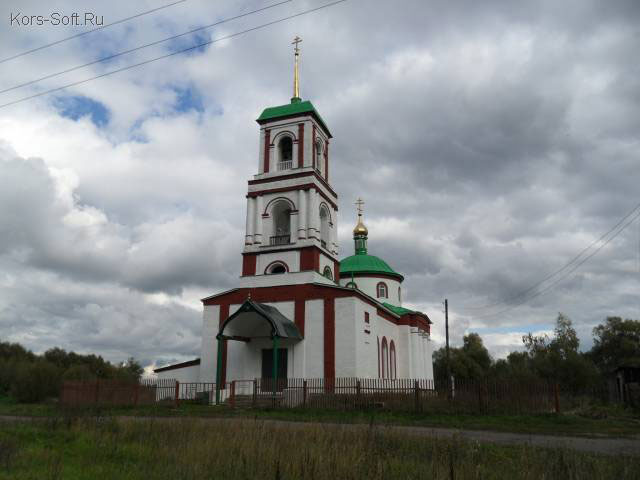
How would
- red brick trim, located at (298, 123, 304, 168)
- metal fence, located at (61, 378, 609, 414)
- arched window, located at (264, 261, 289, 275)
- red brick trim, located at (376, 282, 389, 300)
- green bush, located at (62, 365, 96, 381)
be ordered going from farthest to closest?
red brick trim, located at (376, 282, 389, 300)
green bush, located at (62, 365, 96, 381)
red brick trim, located at (298, 123, 304, 168)
arched window, located at (264, 261, 289, 275)
metal fence, located at (61, 378, 609, 414)

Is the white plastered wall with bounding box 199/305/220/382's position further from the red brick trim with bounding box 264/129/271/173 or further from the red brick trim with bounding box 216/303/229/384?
the red brick trim with bounding box 264/129/271/173

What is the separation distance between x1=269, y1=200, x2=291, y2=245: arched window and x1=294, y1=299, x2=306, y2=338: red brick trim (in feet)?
11.4

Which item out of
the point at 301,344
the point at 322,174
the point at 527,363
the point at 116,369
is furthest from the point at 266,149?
the point at 527,363

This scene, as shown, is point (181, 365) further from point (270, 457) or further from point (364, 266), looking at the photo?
point (270, 457)

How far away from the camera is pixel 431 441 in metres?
9.06

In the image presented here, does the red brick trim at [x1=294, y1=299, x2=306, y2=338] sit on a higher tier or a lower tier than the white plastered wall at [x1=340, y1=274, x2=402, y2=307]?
lower

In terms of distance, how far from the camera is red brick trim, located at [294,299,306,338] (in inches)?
998

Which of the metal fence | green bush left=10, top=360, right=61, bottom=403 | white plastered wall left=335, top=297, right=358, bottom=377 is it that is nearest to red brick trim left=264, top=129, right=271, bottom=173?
white plastered wall left=335, top=297, right=358, bottom=377

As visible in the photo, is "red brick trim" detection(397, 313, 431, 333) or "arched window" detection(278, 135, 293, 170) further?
"red brick trim" detection(397, 313, 431, 333)

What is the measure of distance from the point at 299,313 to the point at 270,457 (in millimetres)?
18059

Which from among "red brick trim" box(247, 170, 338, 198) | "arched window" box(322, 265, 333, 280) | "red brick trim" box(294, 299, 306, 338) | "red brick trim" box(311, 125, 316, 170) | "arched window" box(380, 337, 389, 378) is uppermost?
"red brick trim" box(311, 125, 316, 170)

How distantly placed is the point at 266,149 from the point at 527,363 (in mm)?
36423

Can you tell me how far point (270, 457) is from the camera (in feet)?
24.5

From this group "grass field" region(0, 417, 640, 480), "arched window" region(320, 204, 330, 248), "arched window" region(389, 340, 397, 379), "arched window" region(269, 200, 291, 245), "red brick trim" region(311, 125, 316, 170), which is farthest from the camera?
"arched window" region(389, 340, 397, 379)
